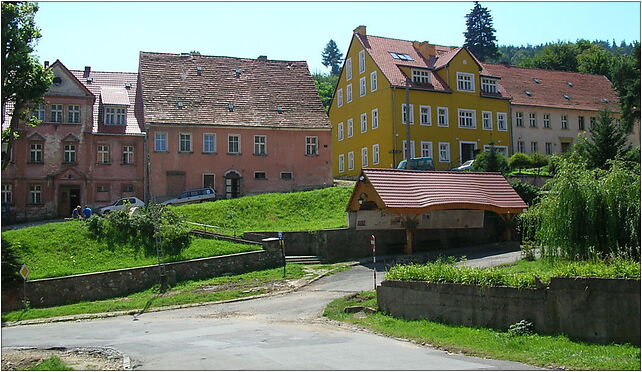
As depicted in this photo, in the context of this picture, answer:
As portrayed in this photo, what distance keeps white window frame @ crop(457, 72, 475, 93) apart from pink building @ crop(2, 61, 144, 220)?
1086 inches

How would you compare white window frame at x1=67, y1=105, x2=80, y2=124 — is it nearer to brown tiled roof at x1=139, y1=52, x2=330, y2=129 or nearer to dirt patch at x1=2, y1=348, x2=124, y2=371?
brown tiled roof at x1=139, y1=52, x2=330, y2=129

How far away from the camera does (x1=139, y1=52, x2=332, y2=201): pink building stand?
47.5 metres

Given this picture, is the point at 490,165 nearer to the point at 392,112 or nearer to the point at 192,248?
the point at 392,112

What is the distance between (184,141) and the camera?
47969 millimetres

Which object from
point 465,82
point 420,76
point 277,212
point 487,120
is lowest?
point 277,212

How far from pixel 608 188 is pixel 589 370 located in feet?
26.9

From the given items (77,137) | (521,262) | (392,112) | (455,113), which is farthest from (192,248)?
(455,113)

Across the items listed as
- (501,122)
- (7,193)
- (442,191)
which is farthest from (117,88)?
(501,122)

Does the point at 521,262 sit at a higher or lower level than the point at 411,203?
lower

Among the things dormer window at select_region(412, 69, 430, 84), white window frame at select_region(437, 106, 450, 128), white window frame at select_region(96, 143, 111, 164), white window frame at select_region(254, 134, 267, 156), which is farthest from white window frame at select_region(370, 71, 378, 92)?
white window frame at select_region(96, 143, 111, 164)

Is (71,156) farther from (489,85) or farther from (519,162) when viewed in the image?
(489,85)

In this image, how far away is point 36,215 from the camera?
4388 centimetres

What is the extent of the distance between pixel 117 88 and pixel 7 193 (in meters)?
12.3

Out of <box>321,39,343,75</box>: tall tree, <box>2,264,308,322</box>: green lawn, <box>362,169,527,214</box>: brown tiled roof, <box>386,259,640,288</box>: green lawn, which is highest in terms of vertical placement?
<box>321,39,343,75</box>: tall tree
